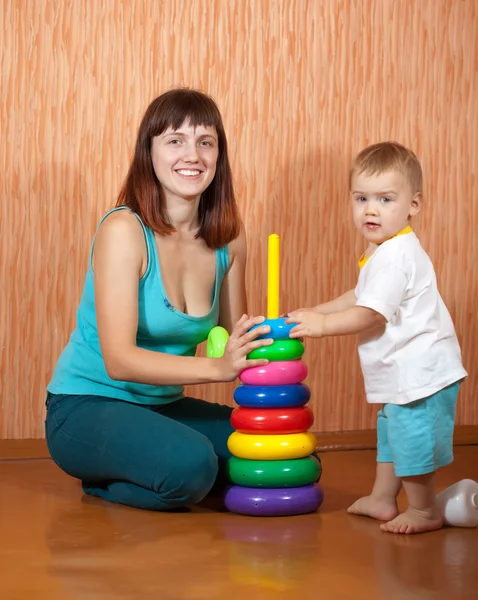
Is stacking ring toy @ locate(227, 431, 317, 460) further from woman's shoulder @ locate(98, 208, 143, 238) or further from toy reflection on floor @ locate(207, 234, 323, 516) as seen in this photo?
woman's shoulder @ locate(98, 208, 143, 238)

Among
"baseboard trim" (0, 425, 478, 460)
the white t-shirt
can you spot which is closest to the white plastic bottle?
the white t-shirt

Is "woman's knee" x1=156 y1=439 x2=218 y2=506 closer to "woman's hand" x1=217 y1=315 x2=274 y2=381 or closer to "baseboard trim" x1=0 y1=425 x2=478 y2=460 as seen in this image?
"woman's hand" x1=217 y1=315 x2=274 y2=381

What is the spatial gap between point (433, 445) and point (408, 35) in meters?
1.40

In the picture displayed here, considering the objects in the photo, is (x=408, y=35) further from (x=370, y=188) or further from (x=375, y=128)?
(x=370, y=188)

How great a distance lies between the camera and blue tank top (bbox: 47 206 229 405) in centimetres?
198

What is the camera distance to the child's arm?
1.75m

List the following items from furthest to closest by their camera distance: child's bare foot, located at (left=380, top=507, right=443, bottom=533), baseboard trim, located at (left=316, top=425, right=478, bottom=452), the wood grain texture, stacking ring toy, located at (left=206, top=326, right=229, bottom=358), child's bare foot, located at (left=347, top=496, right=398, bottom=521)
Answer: baseboard trim, located at (left=316, top=425, right=478, bottom=452), the wood grain texture, stacking ring toy, located at (left=206, top=326, right=229, bottom=358), child's bare foot, located at (left=347, top=496, right=398, bottom=521), child's bare foot, located at (left=380, top=507, right=443, bottom=533)

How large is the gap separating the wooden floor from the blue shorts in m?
0.13

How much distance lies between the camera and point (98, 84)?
2.45m

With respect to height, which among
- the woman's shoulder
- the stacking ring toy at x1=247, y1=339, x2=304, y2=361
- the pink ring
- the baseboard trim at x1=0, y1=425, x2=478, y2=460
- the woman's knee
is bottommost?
the baseboard trim at x1=0, y1=425, x2=478, y2=460

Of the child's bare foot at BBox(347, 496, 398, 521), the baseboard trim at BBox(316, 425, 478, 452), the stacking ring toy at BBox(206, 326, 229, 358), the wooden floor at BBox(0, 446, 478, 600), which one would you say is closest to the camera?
the wooden floor at BBox(0, 446, 478, 600)

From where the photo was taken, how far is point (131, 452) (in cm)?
187

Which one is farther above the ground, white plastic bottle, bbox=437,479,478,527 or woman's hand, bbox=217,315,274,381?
woman's hand, bbox=217,315,274,381

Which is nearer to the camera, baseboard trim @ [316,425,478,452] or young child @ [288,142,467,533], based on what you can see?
young child @ [288,142,467,533]
